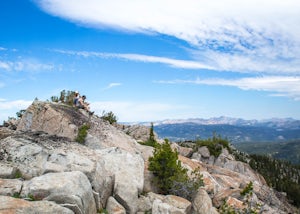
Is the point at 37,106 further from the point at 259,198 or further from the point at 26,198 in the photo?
the point at 259,198

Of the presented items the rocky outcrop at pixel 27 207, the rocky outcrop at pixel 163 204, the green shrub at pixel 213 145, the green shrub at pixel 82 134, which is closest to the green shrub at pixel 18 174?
the rocky outcrop at pixel 27 207

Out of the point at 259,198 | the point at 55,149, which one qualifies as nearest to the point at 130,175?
the point at 55,149

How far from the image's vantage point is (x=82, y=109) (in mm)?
33750

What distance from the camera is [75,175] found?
18.1 metres

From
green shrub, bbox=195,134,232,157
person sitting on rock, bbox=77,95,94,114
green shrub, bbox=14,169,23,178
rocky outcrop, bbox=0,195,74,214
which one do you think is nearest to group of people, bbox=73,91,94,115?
person sitting on rock, bbox=77,95,94,114

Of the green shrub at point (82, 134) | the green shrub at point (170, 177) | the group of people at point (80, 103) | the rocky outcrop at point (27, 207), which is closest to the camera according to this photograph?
the rocky outcrop at point (27, 207)

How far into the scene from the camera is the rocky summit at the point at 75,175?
16.4m

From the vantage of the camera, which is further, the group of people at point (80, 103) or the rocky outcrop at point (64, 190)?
the group of people at point (80, 103)

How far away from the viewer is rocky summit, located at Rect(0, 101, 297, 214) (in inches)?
647

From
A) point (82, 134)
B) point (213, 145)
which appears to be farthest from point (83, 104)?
point (213, 145)

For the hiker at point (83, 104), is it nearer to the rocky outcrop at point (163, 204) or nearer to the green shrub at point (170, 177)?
the green shrub at point (170, 177)

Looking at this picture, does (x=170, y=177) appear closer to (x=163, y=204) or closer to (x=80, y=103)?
(x=163, y=204)

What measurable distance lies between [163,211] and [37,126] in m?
15.8

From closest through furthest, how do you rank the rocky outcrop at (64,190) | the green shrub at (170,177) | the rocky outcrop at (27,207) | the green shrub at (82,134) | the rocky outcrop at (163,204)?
the rocky outcrop at (27,207) → the rocky outcrop at (64,190) → the rocky outcrop at (163,204) → the green shrub at (170,177) → the green shrub at (82,134)
